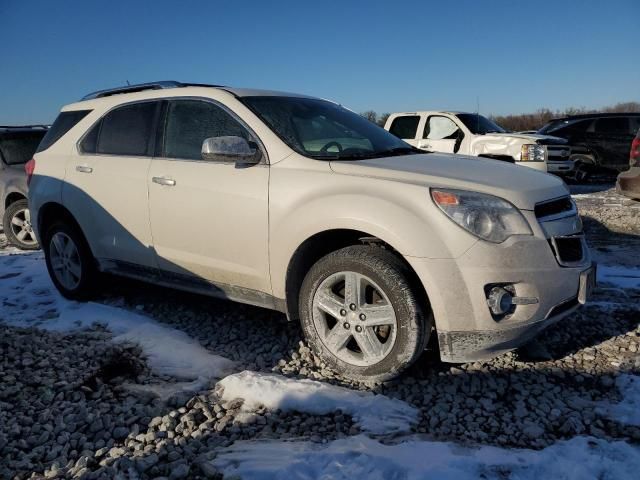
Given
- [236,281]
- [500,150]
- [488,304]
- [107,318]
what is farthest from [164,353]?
[500,150]

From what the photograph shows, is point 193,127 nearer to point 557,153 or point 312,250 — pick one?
point 312,250

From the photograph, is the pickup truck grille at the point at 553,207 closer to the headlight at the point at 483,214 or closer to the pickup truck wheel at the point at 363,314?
the headlight at the point at 483,214

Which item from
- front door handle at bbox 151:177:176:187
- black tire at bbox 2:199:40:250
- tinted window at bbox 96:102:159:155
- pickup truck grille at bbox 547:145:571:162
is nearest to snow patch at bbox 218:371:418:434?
front door handle at bbox 151:177:176:187

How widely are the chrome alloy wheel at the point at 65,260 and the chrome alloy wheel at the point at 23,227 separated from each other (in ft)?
9.72

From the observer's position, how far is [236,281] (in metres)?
3.61

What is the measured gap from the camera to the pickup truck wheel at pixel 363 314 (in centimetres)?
287

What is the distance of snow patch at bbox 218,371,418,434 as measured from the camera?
270cm

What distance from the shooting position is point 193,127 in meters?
3.90

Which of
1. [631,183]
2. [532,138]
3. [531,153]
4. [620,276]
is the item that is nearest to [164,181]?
[620,276]

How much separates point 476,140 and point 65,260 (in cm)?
810

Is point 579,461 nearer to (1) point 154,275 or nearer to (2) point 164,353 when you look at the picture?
(2) point 164,353

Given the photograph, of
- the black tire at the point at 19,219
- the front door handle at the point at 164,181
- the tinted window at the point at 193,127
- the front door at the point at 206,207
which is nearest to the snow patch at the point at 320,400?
the front door at the point at 206,207

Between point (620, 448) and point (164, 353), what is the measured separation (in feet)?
9.11

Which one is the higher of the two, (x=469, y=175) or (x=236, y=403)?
(x=469, y=175)
